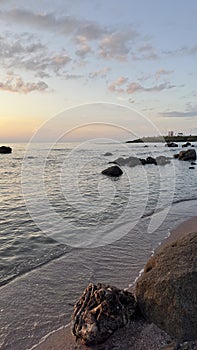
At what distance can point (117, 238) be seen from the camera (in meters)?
10.4

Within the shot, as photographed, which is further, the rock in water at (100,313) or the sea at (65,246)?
the sea at (65,246)

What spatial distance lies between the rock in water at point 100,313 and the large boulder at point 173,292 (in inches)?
12.6

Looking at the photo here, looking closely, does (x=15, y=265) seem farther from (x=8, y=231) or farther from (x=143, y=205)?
(x=143, y=205)

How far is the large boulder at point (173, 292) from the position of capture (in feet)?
14.2

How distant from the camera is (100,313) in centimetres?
454

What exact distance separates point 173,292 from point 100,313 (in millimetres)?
1121

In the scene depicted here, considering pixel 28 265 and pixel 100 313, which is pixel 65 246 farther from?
pixel 100 313

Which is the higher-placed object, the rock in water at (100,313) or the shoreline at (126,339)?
the rock in water at (100,313)

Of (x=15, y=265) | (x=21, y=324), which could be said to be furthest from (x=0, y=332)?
(x=15, y=265)

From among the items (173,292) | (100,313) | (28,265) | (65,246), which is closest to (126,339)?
(100,313)

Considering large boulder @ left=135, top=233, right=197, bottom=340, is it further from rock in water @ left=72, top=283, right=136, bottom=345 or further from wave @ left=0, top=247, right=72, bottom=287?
wave @ left=0, top=247, right=72, bottom=287

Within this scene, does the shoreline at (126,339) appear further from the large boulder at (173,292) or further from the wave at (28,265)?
the wave at (28,265)

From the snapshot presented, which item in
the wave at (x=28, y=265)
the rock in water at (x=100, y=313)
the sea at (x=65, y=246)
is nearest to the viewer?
the rock in water at (x=100, y=313)

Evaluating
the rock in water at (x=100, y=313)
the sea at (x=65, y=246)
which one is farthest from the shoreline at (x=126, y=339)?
the sea at (x=65, y=246)
